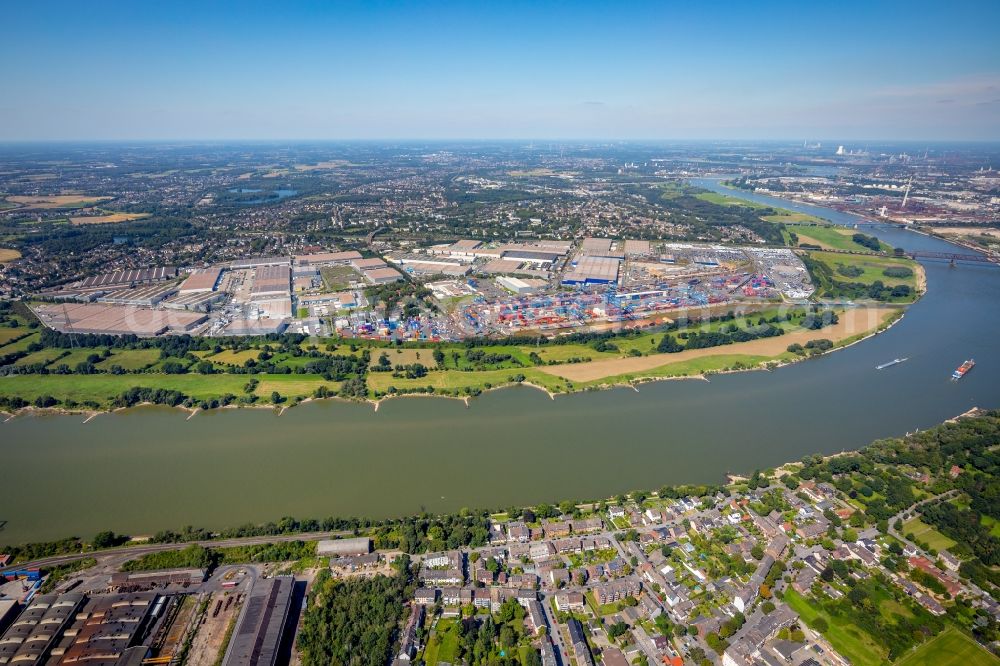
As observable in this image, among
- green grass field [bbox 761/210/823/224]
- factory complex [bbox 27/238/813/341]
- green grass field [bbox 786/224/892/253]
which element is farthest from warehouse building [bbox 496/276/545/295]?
green grass field [bbox 761/210/823/224]

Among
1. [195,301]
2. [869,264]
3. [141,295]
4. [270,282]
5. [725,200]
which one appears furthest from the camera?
[725,200]

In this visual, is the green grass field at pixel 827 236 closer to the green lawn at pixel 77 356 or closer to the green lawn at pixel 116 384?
the green lawn at pixel 116 384

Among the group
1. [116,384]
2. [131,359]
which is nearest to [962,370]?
[116,384]

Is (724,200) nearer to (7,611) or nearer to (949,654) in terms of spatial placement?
(949,654)

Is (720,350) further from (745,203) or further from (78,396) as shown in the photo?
(745,203)

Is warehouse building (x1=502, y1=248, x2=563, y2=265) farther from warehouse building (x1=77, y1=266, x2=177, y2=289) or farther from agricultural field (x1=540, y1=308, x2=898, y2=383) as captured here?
warehouse building (x1=77, y1=266, x2=177, y2=289)

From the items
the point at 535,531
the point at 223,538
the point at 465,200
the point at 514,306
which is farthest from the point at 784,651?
the point at 465,200

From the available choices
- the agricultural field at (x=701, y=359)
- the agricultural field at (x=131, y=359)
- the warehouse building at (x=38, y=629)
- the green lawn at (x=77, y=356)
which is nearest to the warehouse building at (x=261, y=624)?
the warehouse building at (x=38, y=629)
